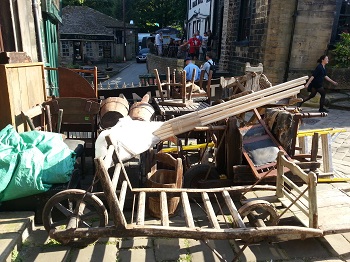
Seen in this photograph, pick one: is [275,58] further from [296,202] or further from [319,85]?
[296,202]

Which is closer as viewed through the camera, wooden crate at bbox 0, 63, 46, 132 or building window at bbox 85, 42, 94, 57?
wooden crate at bbox 0, 63, 46, 132

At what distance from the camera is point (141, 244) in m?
3.32

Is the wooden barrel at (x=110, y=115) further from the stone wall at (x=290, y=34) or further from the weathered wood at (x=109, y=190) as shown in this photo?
the stone wall at (x=290, y=34)

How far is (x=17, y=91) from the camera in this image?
4.25 m

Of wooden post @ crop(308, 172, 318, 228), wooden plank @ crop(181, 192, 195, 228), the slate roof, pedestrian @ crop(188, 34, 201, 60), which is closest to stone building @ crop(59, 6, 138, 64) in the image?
the slate roof

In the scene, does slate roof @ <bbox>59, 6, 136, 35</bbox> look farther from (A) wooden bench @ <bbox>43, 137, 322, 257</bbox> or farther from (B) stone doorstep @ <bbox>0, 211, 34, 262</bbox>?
(A) wooden bench @ <bbox>43, 137, 322, 257</bbox>

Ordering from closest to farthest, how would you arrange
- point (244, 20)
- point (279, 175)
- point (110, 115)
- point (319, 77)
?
point (279, 175) → point (110, 115) → point (319, 77) → point (244, 20)

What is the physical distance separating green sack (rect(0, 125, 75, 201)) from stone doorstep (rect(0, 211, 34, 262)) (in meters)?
0.25

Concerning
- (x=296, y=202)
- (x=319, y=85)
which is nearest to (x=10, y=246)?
(x=296, y=202)

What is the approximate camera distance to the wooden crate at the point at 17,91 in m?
3.96

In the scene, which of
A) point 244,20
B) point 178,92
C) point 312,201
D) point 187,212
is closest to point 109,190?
point 187,212

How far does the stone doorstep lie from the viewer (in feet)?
9.50

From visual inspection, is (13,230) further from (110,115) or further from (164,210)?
(110,115)

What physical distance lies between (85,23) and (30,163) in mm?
35839
